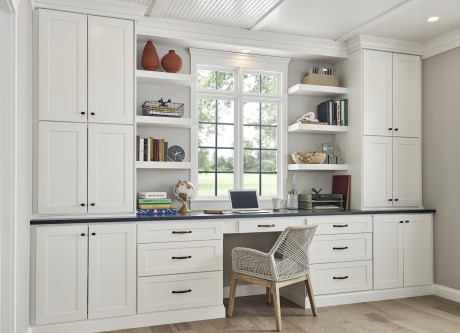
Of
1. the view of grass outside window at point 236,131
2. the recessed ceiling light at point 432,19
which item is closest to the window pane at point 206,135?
the view of grass outside window at point 236,131

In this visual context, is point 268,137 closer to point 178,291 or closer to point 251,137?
point 251,137

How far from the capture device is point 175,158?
13.3 feet

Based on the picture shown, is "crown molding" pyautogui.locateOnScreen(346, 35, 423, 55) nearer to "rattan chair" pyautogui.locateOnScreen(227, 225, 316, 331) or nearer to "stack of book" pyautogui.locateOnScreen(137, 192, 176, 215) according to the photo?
"rattan chair" pyautogui.locateOnScreen(227, 225, 316, 331)

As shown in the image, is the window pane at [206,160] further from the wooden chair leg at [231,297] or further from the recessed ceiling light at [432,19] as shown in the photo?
the recessed ceiling light at [432,19]

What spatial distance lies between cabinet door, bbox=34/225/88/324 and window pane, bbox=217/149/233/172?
1558 millimetres

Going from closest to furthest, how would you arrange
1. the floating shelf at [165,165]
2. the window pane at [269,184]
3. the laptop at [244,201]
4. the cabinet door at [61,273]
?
the cabinet door at [61,273] → the floating shelf at [165,165] → the laptop at [244,201] → the window pane at [269,184]

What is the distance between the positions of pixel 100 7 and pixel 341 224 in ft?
9.19

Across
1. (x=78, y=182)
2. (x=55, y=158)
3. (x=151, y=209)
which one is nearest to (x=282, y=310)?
(x=151, y=209)

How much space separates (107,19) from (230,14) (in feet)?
3.36

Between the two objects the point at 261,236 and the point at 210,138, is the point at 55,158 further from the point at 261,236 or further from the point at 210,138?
the point at 261,236

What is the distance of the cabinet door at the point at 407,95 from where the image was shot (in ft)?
14.6

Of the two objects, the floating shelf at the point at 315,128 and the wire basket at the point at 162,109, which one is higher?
the wire basket at the point at 162,109

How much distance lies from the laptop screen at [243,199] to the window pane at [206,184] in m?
0.29

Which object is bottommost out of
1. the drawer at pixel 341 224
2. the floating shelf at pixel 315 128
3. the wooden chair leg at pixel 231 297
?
the wooden chair leg at pixel 231 297
